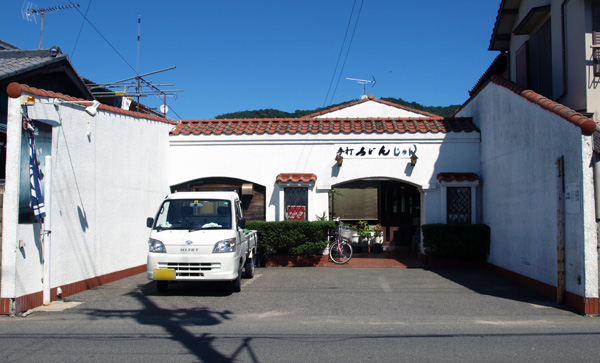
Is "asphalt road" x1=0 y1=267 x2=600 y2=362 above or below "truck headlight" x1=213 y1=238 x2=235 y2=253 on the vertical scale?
below

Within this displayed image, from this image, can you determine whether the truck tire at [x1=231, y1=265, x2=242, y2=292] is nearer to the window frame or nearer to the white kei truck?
the white kei truck

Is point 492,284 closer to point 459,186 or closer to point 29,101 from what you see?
point 459,186

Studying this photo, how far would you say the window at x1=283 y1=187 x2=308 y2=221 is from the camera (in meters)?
14.3

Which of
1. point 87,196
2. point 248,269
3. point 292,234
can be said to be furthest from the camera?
point 292,234

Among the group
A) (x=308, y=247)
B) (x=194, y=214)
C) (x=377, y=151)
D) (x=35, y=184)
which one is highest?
(x=377, y=151)

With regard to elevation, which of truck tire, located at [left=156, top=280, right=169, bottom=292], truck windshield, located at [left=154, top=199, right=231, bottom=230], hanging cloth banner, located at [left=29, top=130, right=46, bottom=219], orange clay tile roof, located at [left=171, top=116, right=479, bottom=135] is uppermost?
orange clay tile roof, located at [left=171, top=116, right=479, bottom=135]

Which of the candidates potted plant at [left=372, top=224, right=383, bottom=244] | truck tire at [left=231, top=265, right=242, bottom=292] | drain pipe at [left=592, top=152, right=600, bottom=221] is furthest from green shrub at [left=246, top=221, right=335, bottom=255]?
drain pipe at [left=592, top=152, right=600, bottom=221]

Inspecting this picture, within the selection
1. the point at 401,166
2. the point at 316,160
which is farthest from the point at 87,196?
the point at 401,166

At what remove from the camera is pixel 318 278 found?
12.0 meters

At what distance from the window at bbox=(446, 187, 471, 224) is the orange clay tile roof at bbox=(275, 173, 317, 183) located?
3.87m

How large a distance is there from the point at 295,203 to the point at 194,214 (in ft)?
14.8

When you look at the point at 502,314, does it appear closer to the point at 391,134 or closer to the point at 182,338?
the point at 182,338

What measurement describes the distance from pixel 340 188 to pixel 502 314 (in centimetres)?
1170

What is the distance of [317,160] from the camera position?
1466cm
